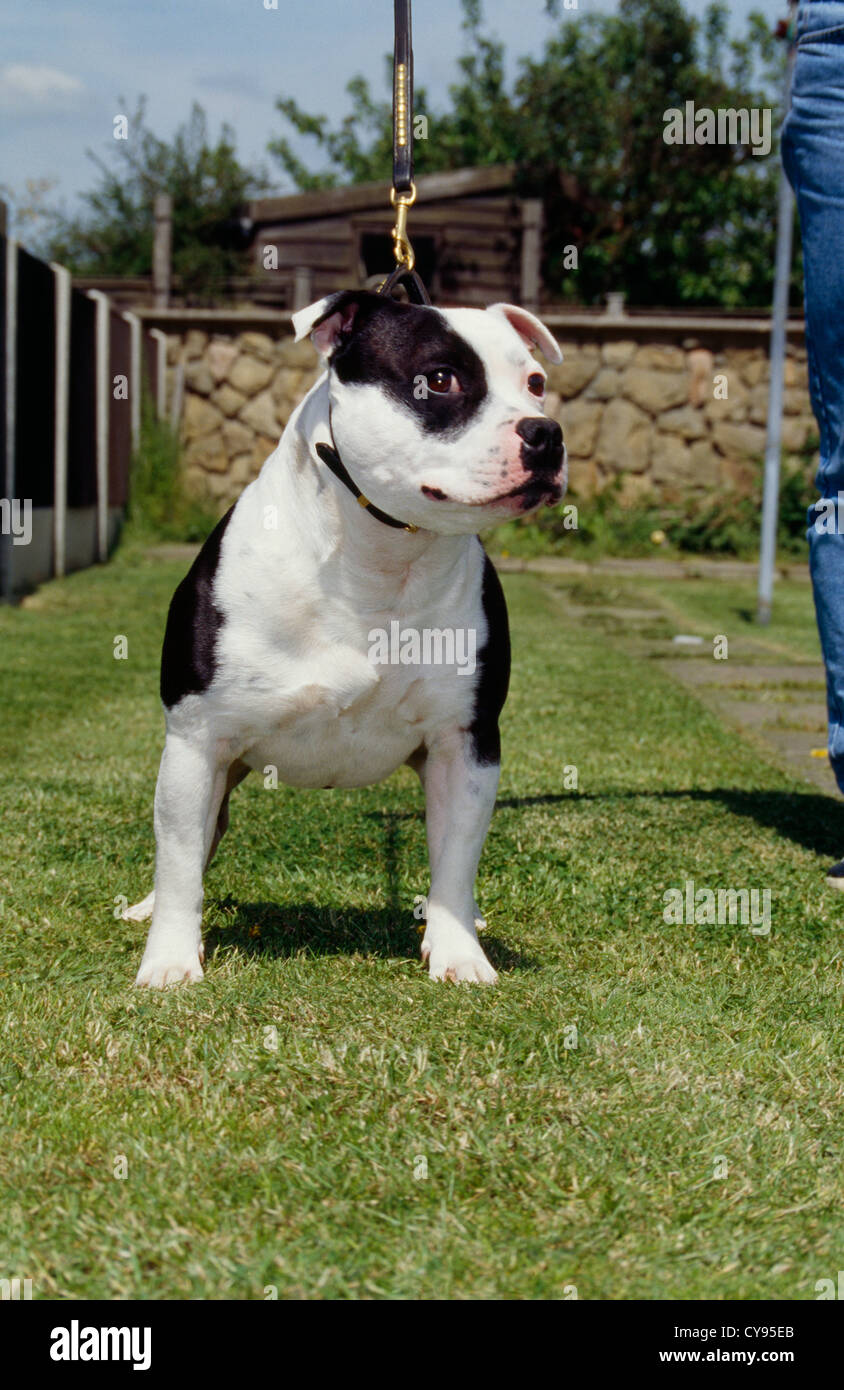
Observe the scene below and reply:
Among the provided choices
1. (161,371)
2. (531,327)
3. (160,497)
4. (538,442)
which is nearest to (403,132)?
(531,327)

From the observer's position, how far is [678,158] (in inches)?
837

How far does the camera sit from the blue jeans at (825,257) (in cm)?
374

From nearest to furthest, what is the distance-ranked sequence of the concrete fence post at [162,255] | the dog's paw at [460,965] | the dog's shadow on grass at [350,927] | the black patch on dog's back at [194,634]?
the black patch on dog's back at [194,634] → the dog's paw at [460,965] → the dog's shadow on grass at [350,927] → the concrete fence post at [162,255]

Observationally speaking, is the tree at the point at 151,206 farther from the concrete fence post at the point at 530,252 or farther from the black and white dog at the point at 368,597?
the black and white dog at the point at 368,597

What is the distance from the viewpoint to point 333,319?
2648mm

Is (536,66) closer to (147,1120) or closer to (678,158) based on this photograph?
(678,158)

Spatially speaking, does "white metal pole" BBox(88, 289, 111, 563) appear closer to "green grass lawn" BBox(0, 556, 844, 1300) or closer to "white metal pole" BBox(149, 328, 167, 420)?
"white metal pole" BBox(149, 328, 167, 420)

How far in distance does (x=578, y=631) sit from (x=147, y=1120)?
7006 mm

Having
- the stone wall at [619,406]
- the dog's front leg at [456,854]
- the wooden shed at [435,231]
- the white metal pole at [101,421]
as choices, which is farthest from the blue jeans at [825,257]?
the wooden shed at [435,231]

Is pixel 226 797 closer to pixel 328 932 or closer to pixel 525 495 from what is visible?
pixel 328 932

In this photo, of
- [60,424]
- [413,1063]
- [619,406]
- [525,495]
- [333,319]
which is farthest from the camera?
[619,406]

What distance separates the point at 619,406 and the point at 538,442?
13130 millimetres

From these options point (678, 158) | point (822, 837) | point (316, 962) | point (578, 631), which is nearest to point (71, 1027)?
point (316, 962)

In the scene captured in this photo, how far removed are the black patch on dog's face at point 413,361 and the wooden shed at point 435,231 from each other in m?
→ 15.5
